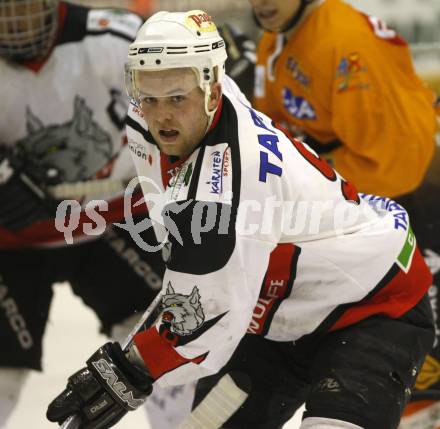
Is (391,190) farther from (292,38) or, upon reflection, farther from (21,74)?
(21,74)

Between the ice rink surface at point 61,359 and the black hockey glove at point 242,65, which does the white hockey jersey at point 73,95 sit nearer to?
the black hockey glove at point 242,65

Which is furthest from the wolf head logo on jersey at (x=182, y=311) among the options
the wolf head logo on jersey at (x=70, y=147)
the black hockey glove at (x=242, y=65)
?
the black hockey glove at (x=242, y=65)

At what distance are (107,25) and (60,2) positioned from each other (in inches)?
6.3

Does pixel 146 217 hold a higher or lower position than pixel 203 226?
lower

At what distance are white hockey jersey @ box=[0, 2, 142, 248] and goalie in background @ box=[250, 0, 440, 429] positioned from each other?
1.45 feet

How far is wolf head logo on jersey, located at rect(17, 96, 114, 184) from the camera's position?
9.74 feet

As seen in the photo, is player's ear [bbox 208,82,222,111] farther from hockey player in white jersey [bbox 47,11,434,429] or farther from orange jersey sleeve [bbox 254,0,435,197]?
orange jersey sleeve [bbox 254,0,435,197]

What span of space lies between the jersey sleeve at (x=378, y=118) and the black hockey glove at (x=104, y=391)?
103cm

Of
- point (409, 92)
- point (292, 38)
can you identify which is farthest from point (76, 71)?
point (409, 92)

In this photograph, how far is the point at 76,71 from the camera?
2.95m

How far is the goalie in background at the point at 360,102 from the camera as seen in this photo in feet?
9.10

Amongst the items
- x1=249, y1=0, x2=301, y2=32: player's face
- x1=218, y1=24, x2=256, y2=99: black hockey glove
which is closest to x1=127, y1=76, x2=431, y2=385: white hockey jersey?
Result: x1=249, y1=0, x2=301, y2=32: player's face

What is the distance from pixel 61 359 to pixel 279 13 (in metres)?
1.45

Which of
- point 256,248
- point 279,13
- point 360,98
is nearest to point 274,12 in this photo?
point 279,13
